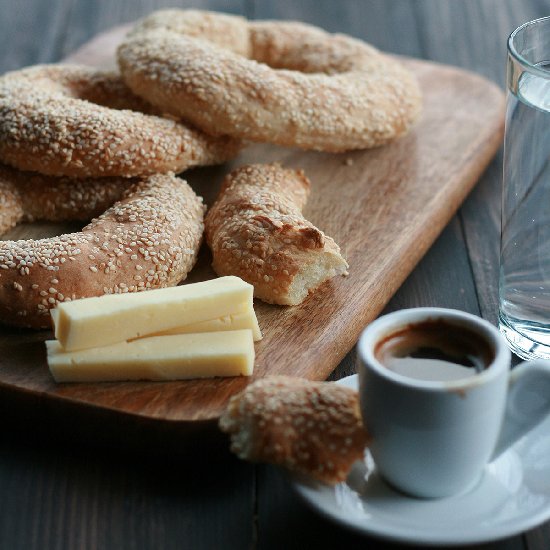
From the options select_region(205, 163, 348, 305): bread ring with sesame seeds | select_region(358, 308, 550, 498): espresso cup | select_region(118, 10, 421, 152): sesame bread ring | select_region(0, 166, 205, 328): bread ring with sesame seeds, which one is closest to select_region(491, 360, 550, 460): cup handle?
select_region(358, 308, 550, 498): espresso cup

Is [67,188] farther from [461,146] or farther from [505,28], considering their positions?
[505,28]

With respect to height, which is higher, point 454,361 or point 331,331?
point 454,361

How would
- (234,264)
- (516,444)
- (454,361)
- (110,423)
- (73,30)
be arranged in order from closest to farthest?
(454,361) < (516,444) < (110,423) < (234,264) < (73,30)

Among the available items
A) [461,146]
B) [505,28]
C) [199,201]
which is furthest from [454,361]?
[505,28]

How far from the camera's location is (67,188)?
2104 millimetres

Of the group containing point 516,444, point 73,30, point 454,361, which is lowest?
point 73,30

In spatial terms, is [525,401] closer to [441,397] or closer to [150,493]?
[441,397]

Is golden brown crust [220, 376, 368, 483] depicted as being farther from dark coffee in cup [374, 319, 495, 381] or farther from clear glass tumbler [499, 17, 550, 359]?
clear glass tumbler [499, 17, 550, 359]

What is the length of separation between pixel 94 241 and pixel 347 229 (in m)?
0.62

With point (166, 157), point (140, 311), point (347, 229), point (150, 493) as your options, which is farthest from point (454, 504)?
point (166, 157)

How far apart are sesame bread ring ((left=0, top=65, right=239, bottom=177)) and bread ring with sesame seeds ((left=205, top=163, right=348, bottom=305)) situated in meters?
0.22

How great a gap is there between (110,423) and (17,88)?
1069 millimetres

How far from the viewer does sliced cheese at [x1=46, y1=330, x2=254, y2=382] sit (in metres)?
1.55

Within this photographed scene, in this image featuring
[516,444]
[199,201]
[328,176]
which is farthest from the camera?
[328,176]
